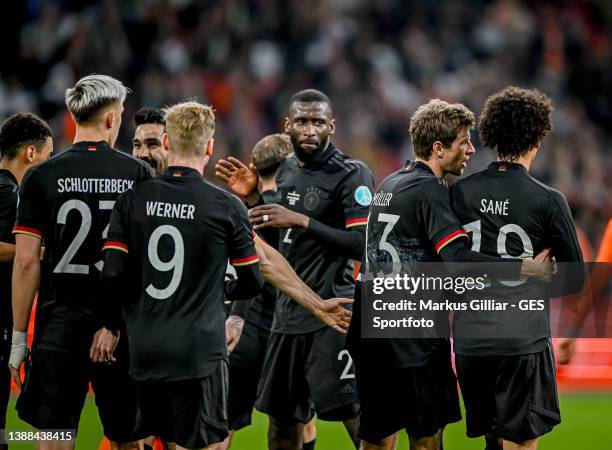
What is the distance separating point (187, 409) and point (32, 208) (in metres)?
1.41

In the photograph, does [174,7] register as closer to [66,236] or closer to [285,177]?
[285,177]

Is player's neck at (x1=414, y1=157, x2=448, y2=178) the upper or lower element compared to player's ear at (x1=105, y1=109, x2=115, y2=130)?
lower

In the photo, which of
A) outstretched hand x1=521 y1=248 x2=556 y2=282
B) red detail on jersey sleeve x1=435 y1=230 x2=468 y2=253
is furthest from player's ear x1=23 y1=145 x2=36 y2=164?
outstretched hand x1=521 y1=248 x2=556 y2=282

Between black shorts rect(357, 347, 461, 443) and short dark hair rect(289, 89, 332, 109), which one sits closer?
black shorts rect(357, 347, 461, 443)

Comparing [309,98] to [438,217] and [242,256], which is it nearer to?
[438,217]

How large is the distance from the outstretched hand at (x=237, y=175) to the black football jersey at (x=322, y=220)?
356 millimetres

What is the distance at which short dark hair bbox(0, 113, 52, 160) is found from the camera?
6266 mm

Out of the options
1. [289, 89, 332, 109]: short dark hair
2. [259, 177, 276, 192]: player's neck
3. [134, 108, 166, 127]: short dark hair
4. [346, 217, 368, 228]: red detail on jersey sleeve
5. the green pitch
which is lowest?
the green pitch

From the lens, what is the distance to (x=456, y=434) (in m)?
8.49

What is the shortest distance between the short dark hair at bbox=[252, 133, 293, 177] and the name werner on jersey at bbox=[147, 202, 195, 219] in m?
2.21

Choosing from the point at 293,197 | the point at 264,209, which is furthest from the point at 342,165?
the point at 264,209

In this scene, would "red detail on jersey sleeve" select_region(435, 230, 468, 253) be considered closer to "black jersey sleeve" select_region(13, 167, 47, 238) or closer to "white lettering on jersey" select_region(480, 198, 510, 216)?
"white lettering on jersey" select_region(480, 198, 510, 216)

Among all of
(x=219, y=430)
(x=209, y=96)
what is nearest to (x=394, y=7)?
(x=209, y=96)

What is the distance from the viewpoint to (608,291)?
10.1 m
